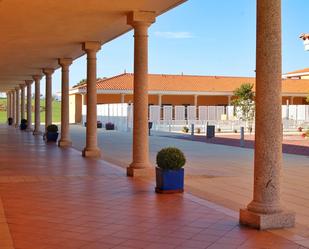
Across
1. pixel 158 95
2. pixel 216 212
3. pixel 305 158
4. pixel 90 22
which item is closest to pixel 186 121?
pixel 158 95

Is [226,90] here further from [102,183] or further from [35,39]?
[102,183]

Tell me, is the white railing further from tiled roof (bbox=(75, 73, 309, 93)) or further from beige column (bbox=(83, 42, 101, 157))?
beige column (bbox=(83, 42, 101, 157))

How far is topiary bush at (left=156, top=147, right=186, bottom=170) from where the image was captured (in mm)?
9078

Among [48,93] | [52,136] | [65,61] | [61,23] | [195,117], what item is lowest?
[52,136]

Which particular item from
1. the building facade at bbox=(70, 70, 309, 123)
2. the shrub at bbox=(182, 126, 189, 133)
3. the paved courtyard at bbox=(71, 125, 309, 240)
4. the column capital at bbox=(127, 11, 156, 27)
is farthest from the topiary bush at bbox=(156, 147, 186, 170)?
the building facade at bbox=(70, 70, 309, 123)

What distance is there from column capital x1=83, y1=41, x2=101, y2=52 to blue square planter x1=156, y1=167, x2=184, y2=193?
7637 millimetres

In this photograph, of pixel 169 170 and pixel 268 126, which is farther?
pixel 169 170

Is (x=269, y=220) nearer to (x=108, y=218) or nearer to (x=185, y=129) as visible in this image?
(x=108, y=218)

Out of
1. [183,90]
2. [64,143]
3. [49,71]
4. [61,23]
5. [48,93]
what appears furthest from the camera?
[183,90]

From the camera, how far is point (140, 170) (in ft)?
37.6

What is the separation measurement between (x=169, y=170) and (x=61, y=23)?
18.0ft

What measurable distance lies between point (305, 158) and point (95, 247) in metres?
12.2

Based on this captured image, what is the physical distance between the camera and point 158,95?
149 feet

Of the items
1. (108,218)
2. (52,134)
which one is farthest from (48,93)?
(108,218)
